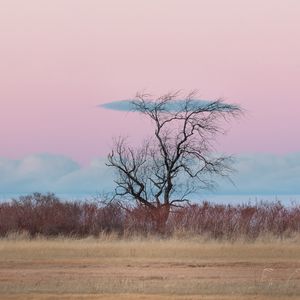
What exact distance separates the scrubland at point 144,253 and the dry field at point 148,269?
3cm

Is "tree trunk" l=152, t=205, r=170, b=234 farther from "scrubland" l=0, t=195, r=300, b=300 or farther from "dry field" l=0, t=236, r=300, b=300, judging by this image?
"dry field" l=0, t=236, r=300, b=300

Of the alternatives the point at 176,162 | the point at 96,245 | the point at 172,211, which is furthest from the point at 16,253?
the point at 176,162

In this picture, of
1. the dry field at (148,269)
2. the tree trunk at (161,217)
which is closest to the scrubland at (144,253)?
the dry field at (148,269)

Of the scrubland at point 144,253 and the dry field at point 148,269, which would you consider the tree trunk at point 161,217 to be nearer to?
the scrubland at point 144,253

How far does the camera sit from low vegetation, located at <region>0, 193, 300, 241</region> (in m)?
33.1

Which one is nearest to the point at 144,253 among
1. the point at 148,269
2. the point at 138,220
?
the point at 148,269

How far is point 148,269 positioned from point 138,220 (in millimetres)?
11080

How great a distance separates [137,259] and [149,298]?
29.4 feet

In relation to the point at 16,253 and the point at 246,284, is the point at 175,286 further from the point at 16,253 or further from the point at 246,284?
the point at 16,253

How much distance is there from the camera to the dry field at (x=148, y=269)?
1900 centimetres

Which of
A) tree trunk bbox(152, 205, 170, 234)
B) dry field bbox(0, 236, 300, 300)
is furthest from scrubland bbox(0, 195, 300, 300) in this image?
tree trunk bbox(152, 205, 170, 234)

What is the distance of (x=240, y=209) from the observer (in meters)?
34.6

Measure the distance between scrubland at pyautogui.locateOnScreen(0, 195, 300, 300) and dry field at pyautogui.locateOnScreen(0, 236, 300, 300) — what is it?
0.09ft

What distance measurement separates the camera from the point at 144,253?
28.3m
